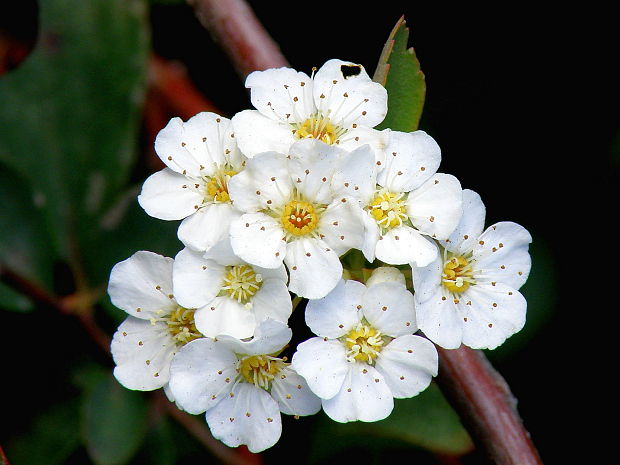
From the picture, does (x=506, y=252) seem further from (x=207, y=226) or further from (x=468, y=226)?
(x=207, y=226)

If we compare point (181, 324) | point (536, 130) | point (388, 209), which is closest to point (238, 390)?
point (181, 324)

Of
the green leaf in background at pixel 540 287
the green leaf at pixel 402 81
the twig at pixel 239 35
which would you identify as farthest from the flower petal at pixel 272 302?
the green leaf in background at pixel 540 287

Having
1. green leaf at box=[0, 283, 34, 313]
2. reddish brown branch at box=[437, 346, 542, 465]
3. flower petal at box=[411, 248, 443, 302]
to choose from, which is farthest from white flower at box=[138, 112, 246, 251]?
green leaf at box=[0, 283, 34, 313]

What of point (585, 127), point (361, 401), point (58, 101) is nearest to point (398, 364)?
point (361, 401)

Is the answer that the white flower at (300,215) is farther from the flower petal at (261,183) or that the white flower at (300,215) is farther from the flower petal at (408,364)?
the flower petal at (408,364)

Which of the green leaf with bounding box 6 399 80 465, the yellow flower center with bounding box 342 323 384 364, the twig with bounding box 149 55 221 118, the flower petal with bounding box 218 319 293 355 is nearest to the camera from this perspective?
the flower petal with bounding box 218 319 293 355

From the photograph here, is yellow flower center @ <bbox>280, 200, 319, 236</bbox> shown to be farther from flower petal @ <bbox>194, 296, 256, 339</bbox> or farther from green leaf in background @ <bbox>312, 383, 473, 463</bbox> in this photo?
green leaf in background @ <bbox>312, 383, 473, 463</bbox>
